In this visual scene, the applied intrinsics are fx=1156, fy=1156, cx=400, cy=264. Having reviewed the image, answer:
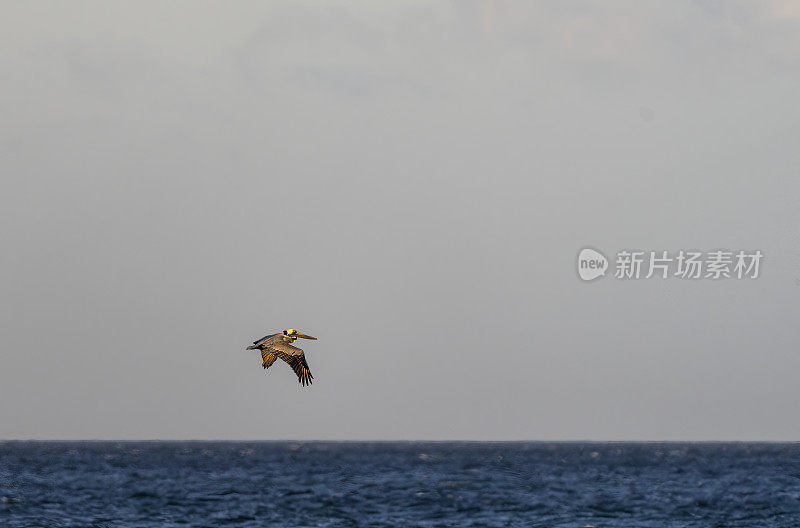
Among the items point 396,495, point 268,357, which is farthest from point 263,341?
point 396,495

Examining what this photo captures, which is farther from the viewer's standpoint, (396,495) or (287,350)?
(396,495)

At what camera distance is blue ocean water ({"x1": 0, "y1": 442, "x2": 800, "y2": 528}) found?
5216 cm

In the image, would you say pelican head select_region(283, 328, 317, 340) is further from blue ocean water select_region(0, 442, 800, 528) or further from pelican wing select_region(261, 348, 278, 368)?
blue ocean water select_region(0, 442, 800, 528)

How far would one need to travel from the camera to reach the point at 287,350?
30250 millimetres

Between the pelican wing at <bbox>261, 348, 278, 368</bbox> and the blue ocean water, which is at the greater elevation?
the pelican wing at <bbox>261, 348, 278, 368</bbox>

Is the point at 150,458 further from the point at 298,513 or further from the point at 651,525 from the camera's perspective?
the point at 651,525

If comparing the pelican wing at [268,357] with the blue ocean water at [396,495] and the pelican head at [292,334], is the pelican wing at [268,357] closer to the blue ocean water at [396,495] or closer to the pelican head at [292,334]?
the pelican head at [292,334]

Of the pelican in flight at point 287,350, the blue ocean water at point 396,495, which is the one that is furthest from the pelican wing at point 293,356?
the blue ocean water at point 396,495

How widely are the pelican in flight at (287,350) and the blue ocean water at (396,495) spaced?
67.6ft

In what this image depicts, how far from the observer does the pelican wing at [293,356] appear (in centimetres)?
3020

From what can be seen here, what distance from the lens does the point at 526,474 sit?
86.0 meters

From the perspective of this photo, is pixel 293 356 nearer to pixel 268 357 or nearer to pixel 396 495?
pixel 268 357

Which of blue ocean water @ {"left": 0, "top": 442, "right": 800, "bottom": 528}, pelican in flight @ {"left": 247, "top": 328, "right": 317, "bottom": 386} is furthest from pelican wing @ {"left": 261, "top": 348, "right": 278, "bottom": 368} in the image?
blue ocean water @ {"left": 0, "top": 442, "right": 800, "bottom": 528}

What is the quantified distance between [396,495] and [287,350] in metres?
36.4
